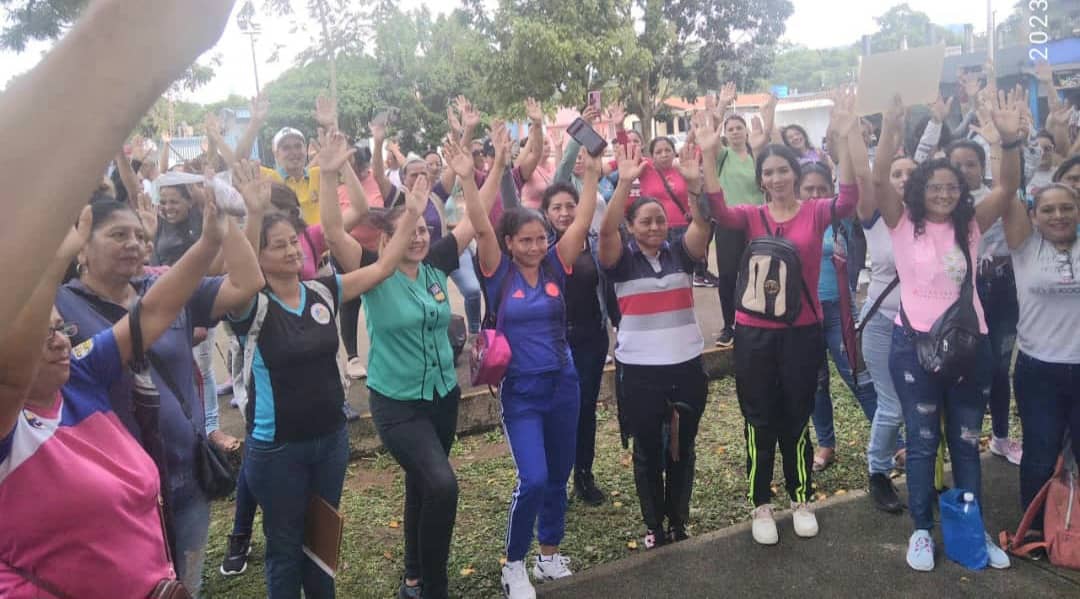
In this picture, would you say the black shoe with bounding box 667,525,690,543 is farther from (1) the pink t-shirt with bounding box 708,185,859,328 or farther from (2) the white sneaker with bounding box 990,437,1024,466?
(2) the white sneaker with bounding box 990,437,1024,466

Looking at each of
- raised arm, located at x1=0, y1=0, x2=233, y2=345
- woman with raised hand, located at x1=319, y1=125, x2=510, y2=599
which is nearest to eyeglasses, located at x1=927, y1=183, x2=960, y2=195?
woman with raised hand, located at x1=319, y1=125, x2=510, y2=599

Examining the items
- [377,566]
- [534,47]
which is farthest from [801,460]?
[534,47]

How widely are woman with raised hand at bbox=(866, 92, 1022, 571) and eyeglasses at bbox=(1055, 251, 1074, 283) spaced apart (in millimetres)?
353

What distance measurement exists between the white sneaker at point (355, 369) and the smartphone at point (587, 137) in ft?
9.02

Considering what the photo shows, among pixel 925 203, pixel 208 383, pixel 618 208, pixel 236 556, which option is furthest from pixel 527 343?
pixel 208 383

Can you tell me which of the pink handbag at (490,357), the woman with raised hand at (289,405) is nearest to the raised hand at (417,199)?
the woman with raised hand at (289,405)

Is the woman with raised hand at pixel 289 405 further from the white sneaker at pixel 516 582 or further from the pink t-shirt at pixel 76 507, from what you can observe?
the pink t-shirt at pixel 76 507

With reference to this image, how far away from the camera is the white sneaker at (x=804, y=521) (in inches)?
160

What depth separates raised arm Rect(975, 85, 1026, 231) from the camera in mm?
3918

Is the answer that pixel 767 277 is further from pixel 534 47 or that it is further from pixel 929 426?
pixel 534 47

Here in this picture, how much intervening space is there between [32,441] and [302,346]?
132 cm

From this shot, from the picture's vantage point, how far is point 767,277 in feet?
12.9

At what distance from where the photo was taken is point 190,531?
2.84m

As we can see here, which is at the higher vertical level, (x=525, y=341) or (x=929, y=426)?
(x=525, y=341)
